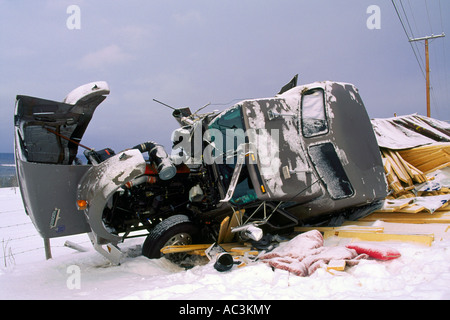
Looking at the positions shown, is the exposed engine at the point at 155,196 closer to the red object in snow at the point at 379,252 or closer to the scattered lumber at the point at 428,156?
the red object in snow at the point at 379,252

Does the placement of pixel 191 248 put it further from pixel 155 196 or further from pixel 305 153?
pixel 305 153

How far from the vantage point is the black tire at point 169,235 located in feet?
14.4

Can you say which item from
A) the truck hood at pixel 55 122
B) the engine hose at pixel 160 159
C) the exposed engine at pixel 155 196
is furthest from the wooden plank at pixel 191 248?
the truck hood at pixel 55 122

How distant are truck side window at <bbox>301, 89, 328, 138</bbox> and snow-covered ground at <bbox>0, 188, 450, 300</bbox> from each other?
1.61 m

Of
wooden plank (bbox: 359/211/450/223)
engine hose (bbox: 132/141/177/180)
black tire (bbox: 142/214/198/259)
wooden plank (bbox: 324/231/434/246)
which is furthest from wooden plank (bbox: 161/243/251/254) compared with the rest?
wooden plank (bbox: 359/211/450/223)

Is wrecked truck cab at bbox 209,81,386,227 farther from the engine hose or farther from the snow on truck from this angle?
the engine hose

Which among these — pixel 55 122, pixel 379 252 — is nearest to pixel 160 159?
pixel 55 122

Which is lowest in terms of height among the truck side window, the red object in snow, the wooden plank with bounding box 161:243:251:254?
the wooden plank with bounding box 161:243:251:254

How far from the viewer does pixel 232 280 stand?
3229mm

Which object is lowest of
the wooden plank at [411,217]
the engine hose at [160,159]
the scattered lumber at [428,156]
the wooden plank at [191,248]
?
the wooden plank at [191,248]

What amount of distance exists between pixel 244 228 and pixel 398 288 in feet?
6.22

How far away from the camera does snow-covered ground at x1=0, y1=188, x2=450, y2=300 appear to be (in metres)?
2.57

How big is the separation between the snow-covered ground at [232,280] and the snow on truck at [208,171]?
0.43 m
